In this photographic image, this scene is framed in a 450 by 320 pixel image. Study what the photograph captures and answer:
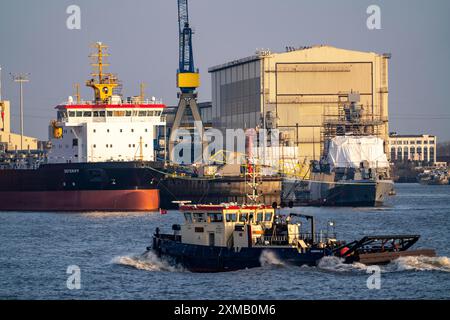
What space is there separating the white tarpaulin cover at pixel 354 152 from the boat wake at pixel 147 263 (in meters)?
79.0

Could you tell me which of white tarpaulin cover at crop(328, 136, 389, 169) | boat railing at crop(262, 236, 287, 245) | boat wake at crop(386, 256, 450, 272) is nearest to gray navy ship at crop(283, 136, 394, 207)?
white tarpaulin cover at crop(328, 136, 389, 169)

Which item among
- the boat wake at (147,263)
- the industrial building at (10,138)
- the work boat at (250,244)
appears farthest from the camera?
the industrial building at (10,138)

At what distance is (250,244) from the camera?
5116cm

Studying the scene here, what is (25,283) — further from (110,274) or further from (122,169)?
(122,169)

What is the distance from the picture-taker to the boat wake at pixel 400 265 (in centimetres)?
4981

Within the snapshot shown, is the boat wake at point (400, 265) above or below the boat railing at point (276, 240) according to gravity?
below

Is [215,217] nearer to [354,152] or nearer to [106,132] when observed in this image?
[106,132]

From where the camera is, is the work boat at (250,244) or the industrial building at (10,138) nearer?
the work boat at (250,244)

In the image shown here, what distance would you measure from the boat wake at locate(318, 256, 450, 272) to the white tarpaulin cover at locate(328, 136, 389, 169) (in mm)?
82583

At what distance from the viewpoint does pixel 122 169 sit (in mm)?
101125

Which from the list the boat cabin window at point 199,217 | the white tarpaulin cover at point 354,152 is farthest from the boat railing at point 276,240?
the white tarpaulin cover at point 354,152

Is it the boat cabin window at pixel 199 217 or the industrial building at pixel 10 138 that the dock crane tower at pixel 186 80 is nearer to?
the industrial building at pixel 10 138

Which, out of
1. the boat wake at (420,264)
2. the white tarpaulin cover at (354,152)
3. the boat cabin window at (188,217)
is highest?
the white tarpaulin cover at (354,152)
